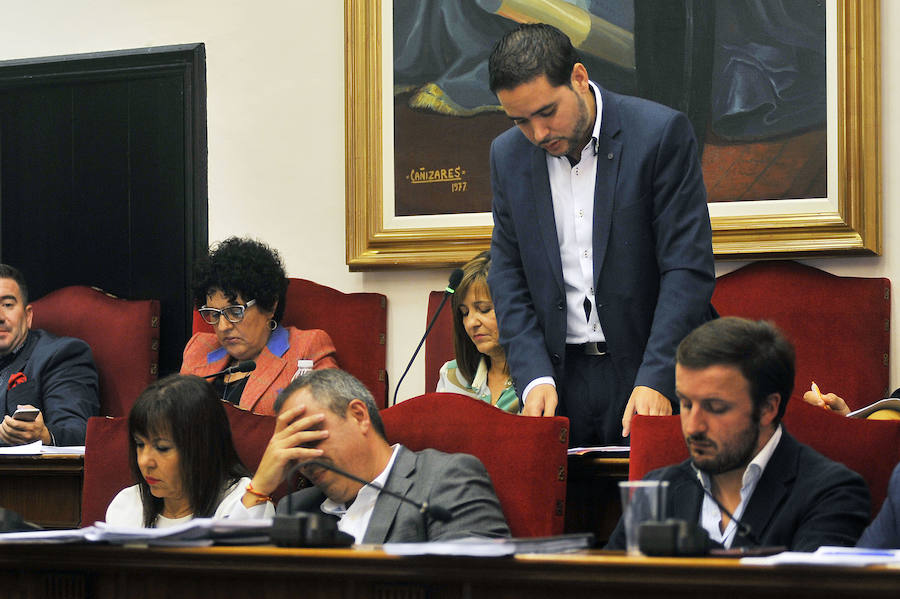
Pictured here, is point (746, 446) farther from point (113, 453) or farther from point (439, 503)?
point (113, 453)

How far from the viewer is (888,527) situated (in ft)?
5.51

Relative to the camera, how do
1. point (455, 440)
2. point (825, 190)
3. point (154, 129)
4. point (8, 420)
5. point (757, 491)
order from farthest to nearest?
point (154, 129), point (825, 190), point (8, 420), point (455, 440), point (757, 491)

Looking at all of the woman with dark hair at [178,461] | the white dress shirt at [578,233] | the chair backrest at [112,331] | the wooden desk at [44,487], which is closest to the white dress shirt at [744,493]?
the white dress shirt at [578,233]

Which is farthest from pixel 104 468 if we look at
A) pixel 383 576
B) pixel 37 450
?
pixel 383 576

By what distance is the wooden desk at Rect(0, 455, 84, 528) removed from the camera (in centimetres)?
274

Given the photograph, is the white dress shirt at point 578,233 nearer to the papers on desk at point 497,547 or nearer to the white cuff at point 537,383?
the white cuff at point 537,383

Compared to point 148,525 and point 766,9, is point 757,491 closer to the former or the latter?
point 148,525

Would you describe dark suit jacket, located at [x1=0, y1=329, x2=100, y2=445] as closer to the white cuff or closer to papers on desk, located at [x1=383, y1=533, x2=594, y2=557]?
the white cuff

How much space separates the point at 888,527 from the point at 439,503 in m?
0.74

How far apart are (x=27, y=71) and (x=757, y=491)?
142 inches

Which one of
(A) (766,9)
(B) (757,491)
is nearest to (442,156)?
(A) (766,9)

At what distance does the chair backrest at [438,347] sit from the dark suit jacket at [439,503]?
160 centimetres

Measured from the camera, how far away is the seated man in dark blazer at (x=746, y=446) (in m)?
1.83

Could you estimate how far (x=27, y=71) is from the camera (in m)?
4.55
